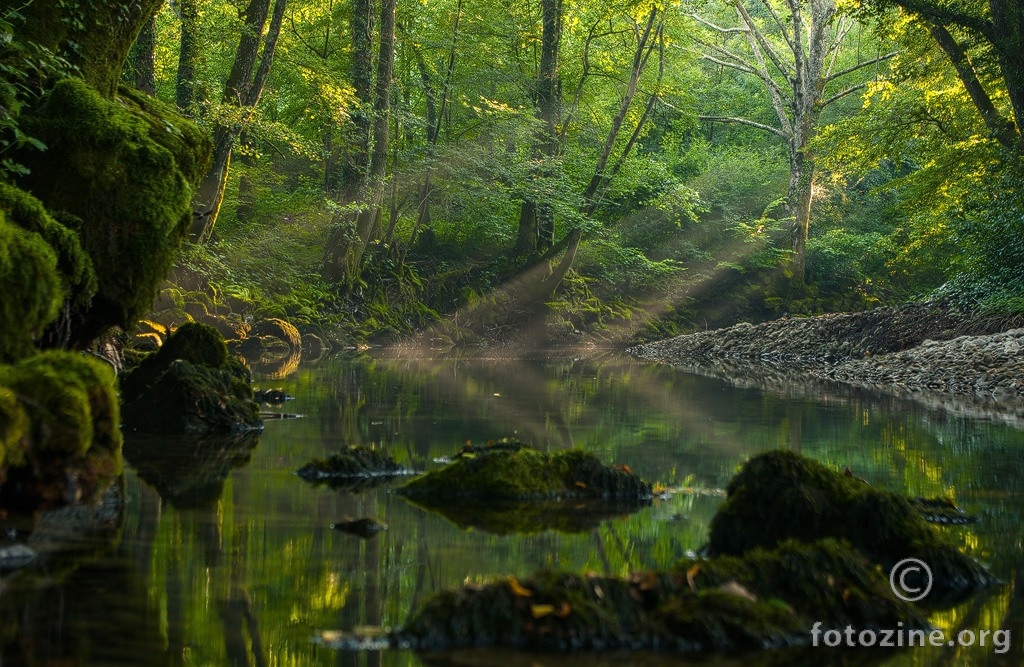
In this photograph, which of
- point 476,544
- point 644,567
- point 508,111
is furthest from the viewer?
point 508,111

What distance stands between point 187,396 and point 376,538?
15.5ft

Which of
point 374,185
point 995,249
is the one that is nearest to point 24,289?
point 995,249

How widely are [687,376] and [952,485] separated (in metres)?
12.1

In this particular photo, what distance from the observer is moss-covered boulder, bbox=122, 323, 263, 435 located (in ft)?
30.3

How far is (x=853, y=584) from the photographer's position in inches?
160

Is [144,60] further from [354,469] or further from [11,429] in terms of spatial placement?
[11,429]

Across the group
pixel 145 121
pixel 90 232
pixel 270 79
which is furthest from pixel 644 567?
pixel 270 79

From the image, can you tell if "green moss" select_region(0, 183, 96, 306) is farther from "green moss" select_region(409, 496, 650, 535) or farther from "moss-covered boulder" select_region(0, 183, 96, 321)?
"green moss" select_region(409, 496, 650, 535)

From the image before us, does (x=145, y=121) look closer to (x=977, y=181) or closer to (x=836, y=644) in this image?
(x=836, y=644)

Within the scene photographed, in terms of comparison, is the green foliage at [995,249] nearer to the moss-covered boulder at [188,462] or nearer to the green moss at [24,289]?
the moss-covered boulder at [188,462]

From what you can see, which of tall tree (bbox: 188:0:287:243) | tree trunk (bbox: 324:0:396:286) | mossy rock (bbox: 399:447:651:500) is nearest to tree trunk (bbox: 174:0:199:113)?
tall tree (bbox: 188:0:287:243)

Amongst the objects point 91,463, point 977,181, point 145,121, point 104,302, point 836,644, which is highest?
point 977,181

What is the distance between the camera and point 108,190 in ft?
24.4

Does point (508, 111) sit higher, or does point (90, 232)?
point (508, 111)
